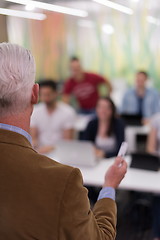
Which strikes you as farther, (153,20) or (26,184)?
(153,20)

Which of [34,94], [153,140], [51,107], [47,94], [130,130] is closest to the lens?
[34,94]

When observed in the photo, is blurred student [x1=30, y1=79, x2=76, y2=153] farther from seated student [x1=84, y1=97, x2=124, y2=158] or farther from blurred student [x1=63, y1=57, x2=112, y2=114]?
blurred student [x1=63, y1=57, x2=112, y2=114]

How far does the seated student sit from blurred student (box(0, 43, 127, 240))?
2.59m

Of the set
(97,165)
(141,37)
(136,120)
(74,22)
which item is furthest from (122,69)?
(97,165)

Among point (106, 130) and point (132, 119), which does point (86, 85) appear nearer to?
point (132, 119)

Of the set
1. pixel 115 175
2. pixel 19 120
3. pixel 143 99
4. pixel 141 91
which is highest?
pixel 19 120

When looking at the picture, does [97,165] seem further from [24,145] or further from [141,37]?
[141,37]

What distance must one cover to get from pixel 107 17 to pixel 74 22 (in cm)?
77

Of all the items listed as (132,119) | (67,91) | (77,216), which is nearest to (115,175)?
(77,216)

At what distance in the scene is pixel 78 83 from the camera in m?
5.52

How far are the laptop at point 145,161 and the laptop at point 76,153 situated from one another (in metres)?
0.37

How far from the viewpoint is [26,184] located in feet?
3.11

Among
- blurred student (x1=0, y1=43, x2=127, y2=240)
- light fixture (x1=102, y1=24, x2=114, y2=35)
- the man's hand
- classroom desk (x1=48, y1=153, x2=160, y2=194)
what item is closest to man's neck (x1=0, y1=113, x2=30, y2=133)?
blurred student (x1=0, y1=43, x2=127, y2=240)

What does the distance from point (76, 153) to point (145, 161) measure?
0.60 m
